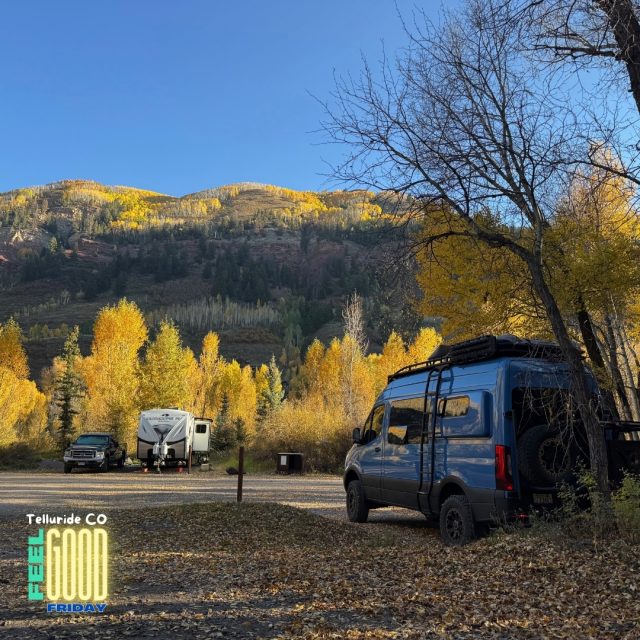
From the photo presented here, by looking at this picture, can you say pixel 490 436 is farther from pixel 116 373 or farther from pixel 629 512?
pixel 116 373

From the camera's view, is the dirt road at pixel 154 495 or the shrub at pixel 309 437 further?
the shrub at pixel 309 437

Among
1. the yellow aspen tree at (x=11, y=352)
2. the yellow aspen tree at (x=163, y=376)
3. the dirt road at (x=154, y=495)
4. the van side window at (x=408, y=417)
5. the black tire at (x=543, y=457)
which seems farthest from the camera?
the yellow aspen tree at (x=11, y=352)

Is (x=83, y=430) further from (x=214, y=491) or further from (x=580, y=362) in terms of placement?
(x=580, y=362)

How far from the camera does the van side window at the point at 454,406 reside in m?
8.55

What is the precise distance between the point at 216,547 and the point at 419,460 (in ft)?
11.1

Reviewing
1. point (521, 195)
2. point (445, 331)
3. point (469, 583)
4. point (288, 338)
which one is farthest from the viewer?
point (288, 338)

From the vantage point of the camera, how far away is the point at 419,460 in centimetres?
952

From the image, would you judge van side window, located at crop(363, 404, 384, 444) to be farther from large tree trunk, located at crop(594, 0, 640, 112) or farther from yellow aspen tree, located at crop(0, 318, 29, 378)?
yellow aspen tree, located at crop(0, 318, 29, 378)

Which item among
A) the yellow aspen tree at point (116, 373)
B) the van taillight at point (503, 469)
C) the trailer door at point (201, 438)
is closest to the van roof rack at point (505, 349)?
the van taillight at point (503, 469)

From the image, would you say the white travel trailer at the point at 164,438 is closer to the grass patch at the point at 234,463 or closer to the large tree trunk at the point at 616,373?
the grass patch at the point at 234,463

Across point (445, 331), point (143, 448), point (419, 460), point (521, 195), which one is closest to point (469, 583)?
point (419, 460)

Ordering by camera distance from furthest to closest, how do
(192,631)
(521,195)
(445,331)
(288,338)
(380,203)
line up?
(288,338) < (445,331) < (380,203) < (521,195) < (192,631)

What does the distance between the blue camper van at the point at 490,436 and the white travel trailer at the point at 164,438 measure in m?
22.1

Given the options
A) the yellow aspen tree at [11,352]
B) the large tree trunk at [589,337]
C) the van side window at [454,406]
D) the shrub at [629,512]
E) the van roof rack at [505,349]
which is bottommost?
the shrub at [629,512]
